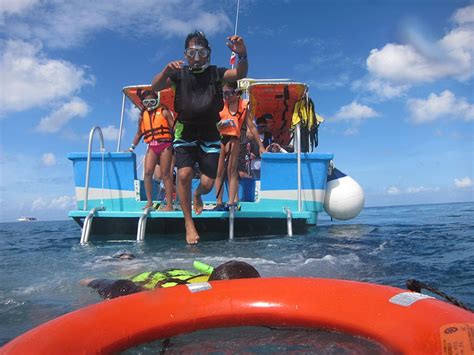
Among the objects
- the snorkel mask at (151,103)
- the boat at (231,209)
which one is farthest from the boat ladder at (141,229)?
the snorkel mask at (151,103)

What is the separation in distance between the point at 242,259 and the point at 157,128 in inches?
106

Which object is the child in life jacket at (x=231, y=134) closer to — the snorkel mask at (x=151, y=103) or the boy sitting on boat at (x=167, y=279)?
the snorkel mask at (x=151, y=103)

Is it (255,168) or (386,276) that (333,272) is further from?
(255,168)

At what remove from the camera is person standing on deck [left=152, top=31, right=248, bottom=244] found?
3877 mm

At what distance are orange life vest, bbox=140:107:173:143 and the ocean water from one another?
1.41 meters

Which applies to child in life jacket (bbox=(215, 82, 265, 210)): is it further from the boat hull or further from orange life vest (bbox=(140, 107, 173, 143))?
orange life vest (bbox=(140, 107, 173, 143))

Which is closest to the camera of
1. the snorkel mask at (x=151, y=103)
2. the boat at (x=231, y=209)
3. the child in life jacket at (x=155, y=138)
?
the boat at (x=231, y=209)

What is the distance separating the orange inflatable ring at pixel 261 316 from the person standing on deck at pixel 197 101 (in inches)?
86.4

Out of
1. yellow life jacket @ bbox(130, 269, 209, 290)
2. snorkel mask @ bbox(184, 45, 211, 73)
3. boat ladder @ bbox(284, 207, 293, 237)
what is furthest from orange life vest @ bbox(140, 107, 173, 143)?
yellow life jacket @ bbox(130, 269, 209, 290)

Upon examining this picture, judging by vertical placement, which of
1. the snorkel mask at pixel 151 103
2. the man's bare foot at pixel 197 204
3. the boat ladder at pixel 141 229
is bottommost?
the boat ladder at pixel 141 229

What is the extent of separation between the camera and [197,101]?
4.04 metres

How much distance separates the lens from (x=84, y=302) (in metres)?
2.60

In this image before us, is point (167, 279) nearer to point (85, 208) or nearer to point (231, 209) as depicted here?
point (231, 209)

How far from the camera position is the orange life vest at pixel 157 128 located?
591 cm
